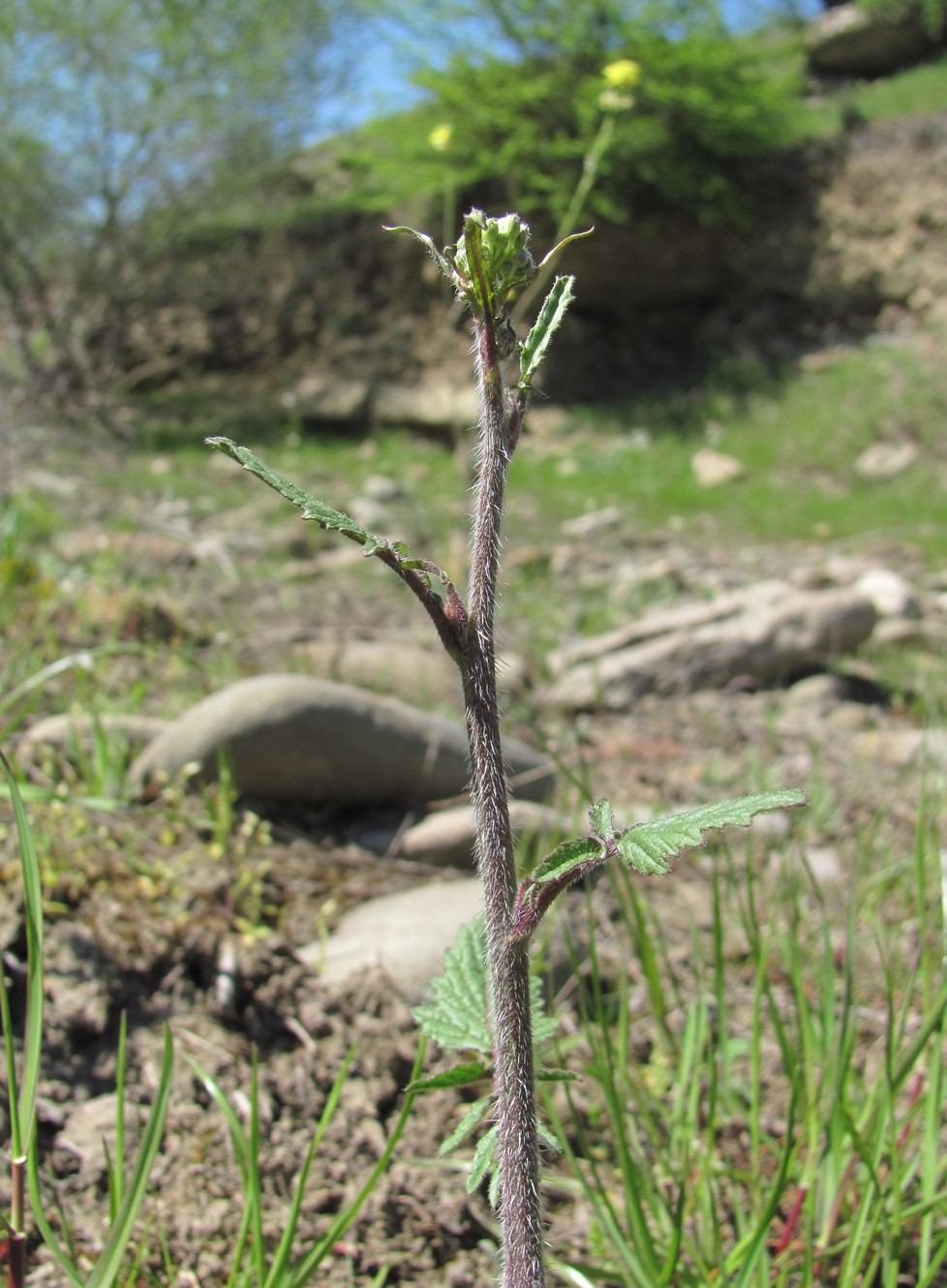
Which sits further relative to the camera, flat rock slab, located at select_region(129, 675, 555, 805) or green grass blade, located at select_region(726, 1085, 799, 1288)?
flat rock slab, located at select_region(129, 675, 555, 805)

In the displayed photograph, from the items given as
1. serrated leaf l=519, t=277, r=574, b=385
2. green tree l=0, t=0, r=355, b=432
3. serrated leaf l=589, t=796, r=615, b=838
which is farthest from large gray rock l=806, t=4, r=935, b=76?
serrated leaf l=589, t=796, r=615, b=838

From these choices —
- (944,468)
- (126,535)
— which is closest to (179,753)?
(126,535)

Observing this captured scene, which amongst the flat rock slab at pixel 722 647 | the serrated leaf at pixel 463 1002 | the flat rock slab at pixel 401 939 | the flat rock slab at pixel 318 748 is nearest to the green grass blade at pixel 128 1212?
the serrated leaf at pixel 463 1002

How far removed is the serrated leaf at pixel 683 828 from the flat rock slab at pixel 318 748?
1448 mm

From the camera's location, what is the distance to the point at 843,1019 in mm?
1103

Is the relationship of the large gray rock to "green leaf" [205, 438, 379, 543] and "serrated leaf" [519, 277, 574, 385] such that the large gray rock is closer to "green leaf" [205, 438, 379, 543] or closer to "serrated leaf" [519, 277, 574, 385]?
"serrated leaf" [519, 277, 574, 385]

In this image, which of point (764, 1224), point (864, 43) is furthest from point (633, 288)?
point (764, 1224)

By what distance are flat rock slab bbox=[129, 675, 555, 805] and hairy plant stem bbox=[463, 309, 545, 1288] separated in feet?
4.45

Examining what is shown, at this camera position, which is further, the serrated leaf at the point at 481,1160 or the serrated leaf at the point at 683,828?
the serrated leaf at the point at 481,1160

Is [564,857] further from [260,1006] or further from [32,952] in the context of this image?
[260,1006]

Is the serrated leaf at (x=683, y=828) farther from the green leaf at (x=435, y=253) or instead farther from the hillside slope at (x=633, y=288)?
the hillside slope at (x=633, y=288)

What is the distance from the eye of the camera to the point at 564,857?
621 mm

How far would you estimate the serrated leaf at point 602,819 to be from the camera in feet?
1.98

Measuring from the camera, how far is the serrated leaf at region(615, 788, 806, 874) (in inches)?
21.3
